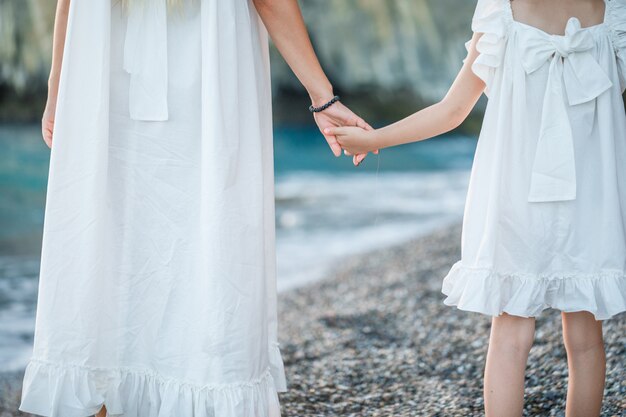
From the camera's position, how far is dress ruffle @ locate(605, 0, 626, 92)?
1.98 meters

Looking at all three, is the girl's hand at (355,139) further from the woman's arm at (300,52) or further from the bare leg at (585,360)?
the bare leg at (585,360)

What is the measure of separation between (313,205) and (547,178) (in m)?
8.93

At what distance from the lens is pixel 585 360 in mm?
2070

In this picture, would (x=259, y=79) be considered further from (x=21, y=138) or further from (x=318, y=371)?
(x=21, y=138)

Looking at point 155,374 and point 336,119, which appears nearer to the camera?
point 155,374

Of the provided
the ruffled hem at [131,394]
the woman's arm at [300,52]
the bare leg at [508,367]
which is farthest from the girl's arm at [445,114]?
the ruffled hem at [131,394]

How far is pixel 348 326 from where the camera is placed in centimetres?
435

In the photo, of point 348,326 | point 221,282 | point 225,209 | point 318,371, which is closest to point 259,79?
point 225,209

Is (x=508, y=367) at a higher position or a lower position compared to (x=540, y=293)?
lower

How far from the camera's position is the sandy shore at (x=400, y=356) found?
2.81m

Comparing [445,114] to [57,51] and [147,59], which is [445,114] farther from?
[57,51]

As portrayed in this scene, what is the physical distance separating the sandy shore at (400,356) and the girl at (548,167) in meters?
0.74


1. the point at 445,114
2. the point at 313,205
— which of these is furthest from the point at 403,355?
the point at 313,205

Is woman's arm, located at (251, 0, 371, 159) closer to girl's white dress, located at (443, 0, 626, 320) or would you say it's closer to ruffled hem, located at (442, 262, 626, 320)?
girl's white dress, located at (443, 0, 626, 320)
